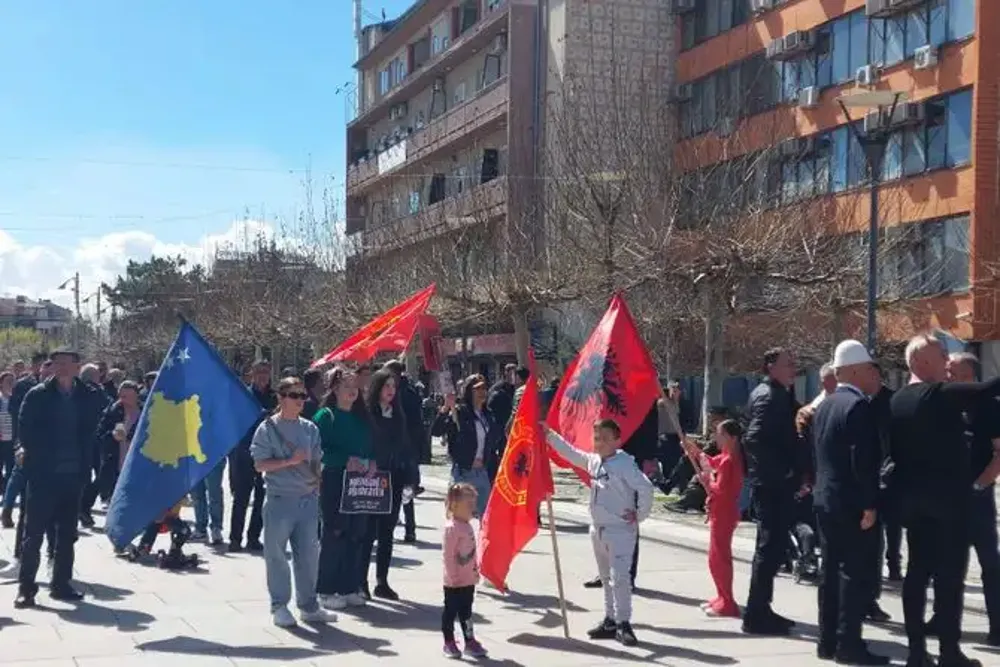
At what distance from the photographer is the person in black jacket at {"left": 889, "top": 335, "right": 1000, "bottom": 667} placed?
742 centimetres

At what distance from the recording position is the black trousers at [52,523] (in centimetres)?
970

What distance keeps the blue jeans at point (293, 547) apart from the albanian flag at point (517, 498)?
1196mm

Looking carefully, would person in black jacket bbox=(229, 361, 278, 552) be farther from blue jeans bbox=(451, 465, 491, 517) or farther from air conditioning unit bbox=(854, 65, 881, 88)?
air conditioning unit bbox=(854, 65, 881, 88)

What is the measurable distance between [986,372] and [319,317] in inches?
746

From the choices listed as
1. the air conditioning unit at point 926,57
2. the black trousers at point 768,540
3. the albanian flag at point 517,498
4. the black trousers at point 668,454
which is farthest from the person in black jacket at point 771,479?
the air conditioning unit at point 926,57

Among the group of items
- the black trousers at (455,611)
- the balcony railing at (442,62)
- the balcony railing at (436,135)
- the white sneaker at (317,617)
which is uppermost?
the balcony railing at (442,62)

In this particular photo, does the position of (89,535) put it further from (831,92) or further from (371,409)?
(831,92)

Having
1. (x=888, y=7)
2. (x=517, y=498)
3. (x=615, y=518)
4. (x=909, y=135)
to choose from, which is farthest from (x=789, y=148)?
(x=615, y=518)

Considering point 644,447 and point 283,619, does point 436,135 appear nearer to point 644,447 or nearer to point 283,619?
point 644,447

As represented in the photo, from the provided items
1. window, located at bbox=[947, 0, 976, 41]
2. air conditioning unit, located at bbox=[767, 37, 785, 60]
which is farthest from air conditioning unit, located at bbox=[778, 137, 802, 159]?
window, located at bbox=[947, 0, 976, 41]

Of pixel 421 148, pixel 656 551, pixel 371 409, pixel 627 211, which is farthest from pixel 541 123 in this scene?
pixel 371 409

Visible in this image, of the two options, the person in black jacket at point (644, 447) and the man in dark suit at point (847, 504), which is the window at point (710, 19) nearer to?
the person in black jacket at point (644, 447)

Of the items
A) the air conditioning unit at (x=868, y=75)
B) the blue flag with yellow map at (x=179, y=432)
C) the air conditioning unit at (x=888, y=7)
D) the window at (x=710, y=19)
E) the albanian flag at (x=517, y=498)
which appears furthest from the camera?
the window at (x=710, y=19)

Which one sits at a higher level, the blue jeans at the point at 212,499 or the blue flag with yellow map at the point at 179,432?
the blue flag with yellow map at the point at 179,432
